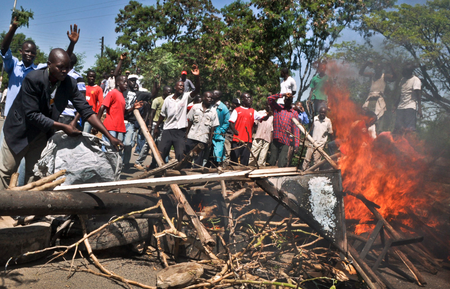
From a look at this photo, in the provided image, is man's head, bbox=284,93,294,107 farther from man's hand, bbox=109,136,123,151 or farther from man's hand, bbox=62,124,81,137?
man's hand, bbox=62,124,81,137

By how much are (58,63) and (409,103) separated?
24.0 ft

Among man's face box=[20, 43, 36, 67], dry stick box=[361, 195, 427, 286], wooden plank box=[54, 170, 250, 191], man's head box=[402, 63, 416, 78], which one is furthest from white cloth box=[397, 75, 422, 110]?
man's face box=[20, 43, 36, 67]

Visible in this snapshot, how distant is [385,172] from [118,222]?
385 centimetres

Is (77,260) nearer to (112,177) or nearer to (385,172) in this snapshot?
(112,177)

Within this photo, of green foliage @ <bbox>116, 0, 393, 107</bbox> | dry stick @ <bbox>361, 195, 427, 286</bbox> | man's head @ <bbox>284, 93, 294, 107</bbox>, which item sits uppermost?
green foliage @ <bbox>116, 0, 393, 107</bbox>

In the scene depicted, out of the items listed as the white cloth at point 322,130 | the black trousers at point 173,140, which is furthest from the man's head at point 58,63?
the white cloth at point 322,130

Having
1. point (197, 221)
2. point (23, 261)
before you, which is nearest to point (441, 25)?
point (197, 221)

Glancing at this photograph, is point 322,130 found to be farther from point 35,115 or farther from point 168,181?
point 35,115

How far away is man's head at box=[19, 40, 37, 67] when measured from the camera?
5.00 metres

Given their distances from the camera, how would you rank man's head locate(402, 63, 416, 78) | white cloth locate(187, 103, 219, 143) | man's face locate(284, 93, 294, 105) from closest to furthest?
white cloth locate(187, 103, 219, 143) → man's face locate(284, 93, 294, 105) → man's head locate(402, 63, 416, 78)

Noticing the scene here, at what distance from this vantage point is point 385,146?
5.91m

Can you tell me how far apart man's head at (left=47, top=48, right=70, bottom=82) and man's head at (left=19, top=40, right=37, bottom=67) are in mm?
1496

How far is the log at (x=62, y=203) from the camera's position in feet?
9.73

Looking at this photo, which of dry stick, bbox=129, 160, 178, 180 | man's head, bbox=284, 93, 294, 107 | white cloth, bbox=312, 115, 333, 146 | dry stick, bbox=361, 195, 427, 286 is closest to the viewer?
dry stick, bbox=361, 195, 427, 286
